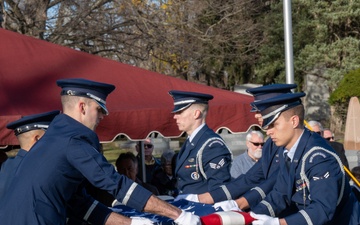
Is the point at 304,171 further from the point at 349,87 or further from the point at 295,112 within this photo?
the point at 349,87

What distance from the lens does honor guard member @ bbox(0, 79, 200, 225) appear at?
4.60 meters

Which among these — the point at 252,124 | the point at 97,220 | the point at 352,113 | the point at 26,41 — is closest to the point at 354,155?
the point at 352,113

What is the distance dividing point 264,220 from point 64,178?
129 centimetres

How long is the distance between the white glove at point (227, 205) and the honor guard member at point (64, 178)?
2.86ft

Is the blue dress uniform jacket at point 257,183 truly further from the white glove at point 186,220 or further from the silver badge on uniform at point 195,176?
the white glove at point 186,220

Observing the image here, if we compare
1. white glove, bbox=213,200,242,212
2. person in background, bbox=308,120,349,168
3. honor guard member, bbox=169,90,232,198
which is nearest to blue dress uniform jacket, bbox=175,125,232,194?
honor guard member, bbox=169,90,232,198

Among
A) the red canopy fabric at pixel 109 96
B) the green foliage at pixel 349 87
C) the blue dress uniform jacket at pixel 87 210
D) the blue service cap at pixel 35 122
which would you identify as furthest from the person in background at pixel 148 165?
the green foliage at pixel 349 87

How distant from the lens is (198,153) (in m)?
6.60

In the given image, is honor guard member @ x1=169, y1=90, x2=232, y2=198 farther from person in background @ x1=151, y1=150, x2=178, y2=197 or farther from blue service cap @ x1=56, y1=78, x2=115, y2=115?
person in background @ x1=151, y1=150, x2=178, y2=197

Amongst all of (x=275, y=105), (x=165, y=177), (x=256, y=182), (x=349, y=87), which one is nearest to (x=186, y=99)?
(x=256, y=182)

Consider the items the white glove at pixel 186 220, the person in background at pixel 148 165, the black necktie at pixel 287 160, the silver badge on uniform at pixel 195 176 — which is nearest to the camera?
the white glove at pixel 186 220

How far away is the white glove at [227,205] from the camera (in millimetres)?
5574

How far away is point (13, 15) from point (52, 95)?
8205 millimetres

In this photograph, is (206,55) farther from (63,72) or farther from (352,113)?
(63,72)
